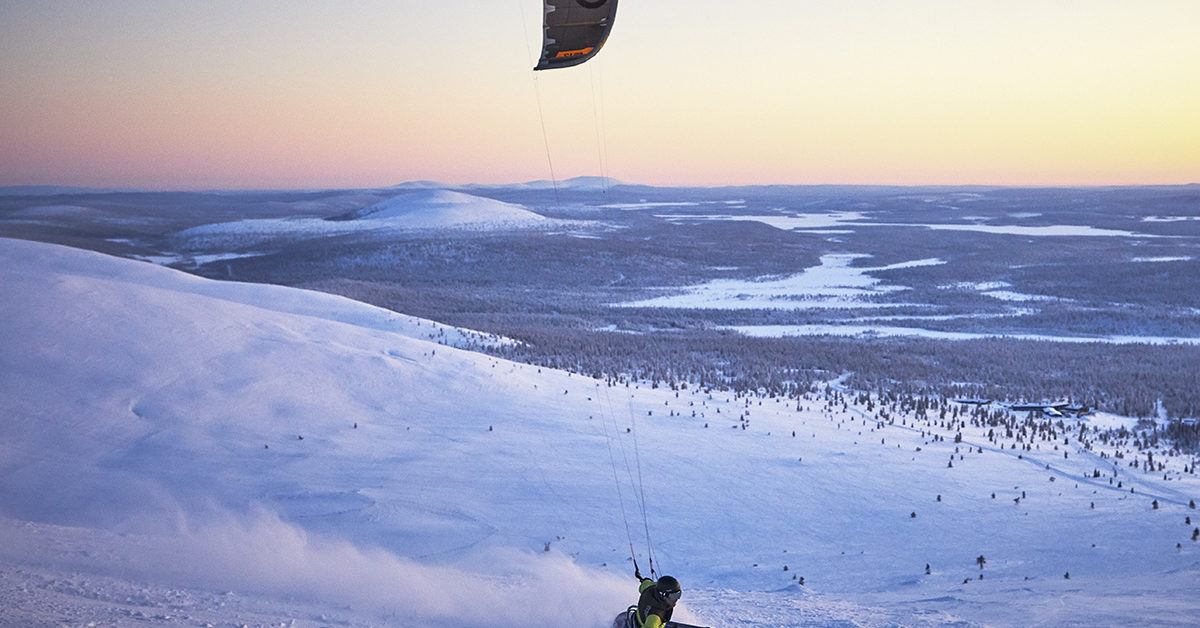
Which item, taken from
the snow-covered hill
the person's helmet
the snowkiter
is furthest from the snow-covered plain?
the snow-covered hill

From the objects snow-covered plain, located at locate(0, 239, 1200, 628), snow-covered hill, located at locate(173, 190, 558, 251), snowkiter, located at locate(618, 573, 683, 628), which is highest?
snow-covered hill, located at locate(173, 190, 558, 251)

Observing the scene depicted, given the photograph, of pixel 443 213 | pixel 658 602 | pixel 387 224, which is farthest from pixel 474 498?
pixel 443 213

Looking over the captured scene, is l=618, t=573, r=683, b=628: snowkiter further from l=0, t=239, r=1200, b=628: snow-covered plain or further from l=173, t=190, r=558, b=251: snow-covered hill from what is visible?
l=173, t=190, r=558, b=251: snow-covered hill

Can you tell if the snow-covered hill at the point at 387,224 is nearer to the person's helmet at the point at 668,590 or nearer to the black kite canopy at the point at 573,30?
the black kite canopy at the point at 573,30

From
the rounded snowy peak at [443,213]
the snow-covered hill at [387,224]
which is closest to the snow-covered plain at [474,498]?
the snow-covered hill at [387,224]

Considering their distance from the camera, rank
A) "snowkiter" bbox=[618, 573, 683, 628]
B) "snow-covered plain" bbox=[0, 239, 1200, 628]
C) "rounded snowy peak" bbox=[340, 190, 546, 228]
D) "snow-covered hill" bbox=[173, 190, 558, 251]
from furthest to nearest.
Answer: "rounded snowy peak" bbox=[340, 190, 546, 228]
"snow-covered hill" bbox=[173, 190, 558, 251]
"snow-covered plain" bbox=[0, 239, 1200, 628]
"snowkiter" bbox=[618, 573, 683, 628]
